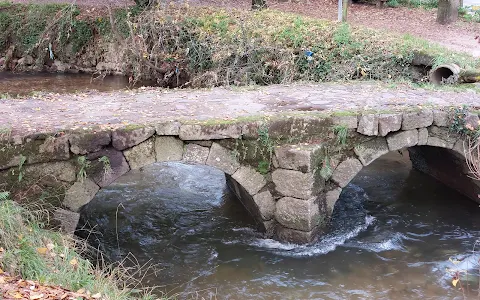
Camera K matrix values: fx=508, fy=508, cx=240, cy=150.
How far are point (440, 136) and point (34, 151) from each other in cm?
509

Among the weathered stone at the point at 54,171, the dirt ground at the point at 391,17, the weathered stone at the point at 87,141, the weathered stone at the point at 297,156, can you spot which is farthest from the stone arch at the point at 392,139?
the dirt ground at the point at 391,17

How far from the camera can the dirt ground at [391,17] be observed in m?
12.6

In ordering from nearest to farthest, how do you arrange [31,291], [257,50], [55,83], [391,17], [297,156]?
[31,291], [297,156], [257,50], [55,83], [391,17]

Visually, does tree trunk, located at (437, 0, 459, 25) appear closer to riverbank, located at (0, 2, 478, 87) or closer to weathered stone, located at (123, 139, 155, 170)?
riverbank, located at (0, 2, 478, 87)

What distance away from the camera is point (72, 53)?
49.3 ft

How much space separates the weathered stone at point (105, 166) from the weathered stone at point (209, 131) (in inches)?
29.7

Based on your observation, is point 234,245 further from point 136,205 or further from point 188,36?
point 188,36

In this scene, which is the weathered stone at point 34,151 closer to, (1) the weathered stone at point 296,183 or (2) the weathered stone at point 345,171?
(1) the weathered stone at point 296,183

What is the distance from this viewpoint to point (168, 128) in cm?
583

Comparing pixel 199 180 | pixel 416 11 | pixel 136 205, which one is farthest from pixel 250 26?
pixel 416 11

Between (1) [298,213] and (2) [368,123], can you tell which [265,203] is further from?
(2) [368,123]

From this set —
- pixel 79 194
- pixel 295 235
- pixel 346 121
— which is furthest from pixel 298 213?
pixel 79 194

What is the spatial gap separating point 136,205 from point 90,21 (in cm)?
887

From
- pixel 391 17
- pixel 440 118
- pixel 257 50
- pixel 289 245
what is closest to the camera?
pixel 289 245
